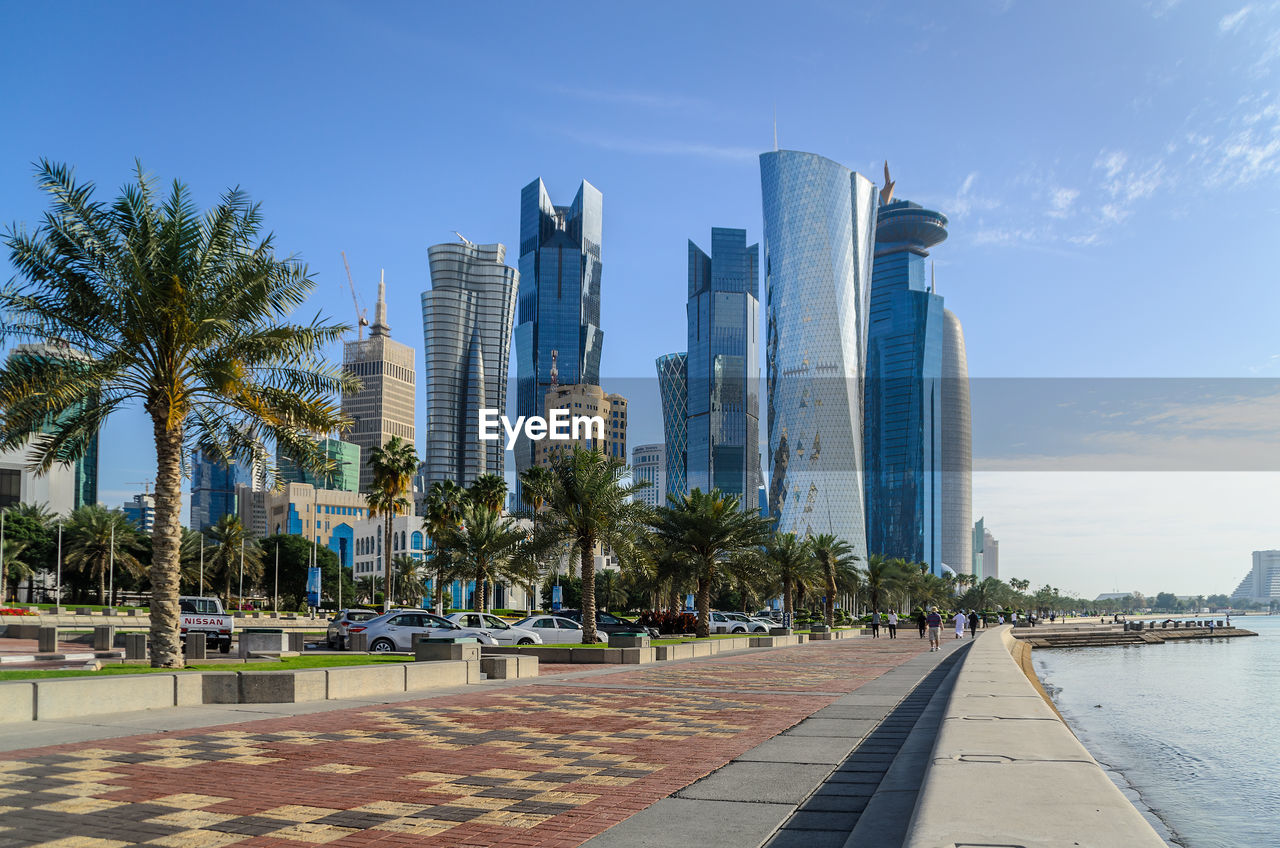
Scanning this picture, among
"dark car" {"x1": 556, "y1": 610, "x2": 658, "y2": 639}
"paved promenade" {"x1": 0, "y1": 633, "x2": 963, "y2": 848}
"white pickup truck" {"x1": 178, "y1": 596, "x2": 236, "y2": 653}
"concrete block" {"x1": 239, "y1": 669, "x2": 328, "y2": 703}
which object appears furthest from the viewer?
"dark car" {"x1": 556, "y1": 610, "x2": 658, "y2": 639}

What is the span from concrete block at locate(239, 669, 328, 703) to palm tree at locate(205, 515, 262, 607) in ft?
254

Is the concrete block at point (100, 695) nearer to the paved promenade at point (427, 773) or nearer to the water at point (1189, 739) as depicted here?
the paved promenade at point (427, 773)

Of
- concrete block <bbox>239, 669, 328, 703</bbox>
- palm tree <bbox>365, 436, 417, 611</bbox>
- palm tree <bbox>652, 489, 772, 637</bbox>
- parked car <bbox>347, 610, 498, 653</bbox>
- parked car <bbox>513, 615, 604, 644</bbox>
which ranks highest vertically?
palm tree <bbox>365, 436, 417, 611</bbox>

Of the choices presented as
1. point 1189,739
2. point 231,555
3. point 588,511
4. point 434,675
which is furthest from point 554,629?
point 231,555

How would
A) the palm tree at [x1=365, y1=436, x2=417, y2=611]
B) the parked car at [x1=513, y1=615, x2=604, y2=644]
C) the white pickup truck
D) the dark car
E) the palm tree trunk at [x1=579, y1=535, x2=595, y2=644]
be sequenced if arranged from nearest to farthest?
the white pickup truck < the palm tree trunk at [x1=579, y1=535, x2=595, y2=644] < the parked car at [x1=513, y1=615, x2=604, y2=644] < the dark car < the palm tree at [x1=365, y1=436, x2=417, y2=611]

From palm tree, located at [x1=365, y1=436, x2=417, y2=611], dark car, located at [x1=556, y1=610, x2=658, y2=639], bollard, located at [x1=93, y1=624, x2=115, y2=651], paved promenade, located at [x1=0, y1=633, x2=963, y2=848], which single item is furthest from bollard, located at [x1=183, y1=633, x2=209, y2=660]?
palm tree, located at [x1=365, y1=436, x2=417, y2=611]

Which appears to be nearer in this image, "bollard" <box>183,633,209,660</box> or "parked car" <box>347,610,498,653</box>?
"bollard" <box>183,633,209,660</box>

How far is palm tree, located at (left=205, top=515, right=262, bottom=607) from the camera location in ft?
304

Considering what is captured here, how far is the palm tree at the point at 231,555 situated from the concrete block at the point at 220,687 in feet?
255

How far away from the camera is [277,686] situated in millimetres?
15914

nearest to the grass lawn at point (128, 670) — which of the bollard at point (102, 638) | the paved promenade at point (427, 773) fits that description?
the paved promenade at point (427, 773)

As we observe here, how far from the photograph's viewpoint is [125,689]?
14070 millimetres

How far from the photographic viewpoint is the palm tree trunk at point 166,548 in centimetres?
1923

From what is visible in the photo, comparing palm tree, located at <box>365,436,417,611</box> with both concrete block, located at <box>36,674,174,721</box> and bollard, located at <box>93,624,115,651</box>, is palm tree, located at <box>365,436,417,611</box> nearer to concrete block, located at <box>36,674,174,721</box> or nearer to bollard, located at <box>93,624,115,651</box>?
bollard, located at <box>93,624,115,651</box>
